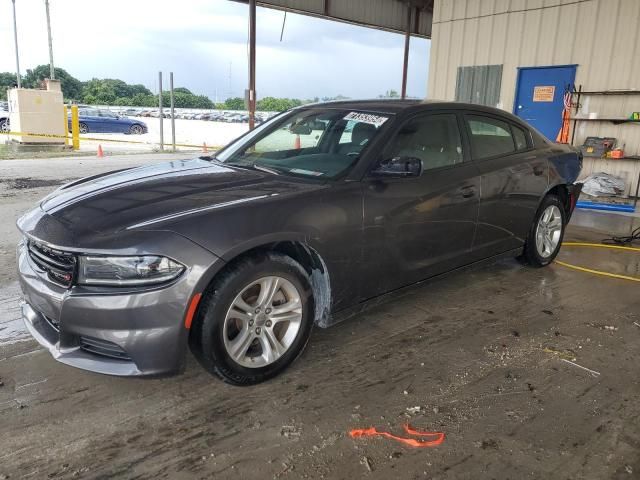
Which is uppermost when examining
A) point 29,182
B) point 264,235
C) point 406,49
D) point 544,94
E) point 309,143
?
point 406,49

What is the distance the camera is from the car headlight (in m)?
2.44

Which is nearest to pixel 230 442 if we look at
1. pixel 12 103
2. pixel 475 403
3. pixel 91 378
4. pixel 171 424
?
pixel 171 424

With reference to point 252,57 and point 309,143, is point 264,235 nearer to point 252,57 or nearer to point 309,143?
point 309,143

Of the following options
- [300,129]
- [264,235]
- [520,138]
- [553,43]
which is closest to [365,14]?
[553,43]

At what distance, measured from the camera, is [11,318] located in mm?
3760

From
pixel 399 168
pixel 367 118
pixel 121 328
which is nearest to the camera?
pixel 121 328

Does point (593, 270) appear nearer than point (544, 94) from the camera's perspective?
Yes

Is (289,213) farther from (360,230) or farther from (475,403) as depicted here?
(475,403)

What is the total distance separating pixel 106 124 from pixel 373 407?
81.4 ft

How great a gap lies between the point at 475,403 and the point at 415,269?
1090 millimetres

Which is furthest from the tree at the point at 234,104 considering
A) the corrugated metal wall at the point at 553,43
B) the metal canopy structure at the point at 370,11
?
the corrugated metal wall at the point at 553,43

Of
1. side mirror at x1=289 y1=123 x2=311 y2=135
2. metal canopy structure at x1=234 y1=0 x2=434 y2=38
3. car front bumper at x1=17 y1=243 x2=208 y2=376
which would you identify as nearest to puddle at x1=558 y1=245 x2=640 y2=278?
side mirror at x1=289 y1=123 x2=311 y2=135

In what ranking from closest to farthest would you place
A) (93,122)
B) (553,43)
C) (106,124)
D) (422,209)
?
(422,209)
(553,43)
(93,122)
(106,124)

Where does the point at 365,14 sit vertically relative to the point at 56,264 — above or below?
above
